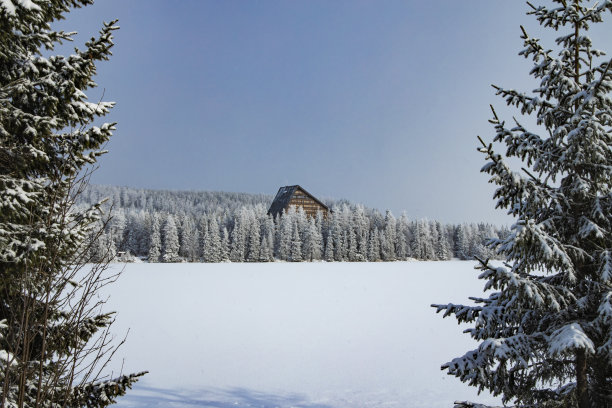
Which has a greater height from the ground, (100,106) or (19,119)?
(100,106)

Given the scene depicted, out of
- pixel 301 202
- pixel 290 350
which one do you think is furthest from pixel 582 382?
pixel 301 202

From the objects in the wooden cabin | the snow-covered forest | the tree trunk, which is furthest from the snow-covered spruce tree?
the wooden cabin

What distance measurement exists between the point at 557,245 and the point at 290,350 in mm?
7696

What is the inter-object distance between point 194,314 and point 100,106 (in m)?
12.0

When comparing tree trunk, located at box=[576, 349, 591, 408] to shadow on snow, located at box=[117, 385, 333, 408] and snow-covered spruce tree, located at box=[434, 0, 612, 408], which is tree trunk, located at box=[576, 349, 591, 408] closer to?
snow-covered spruce tree, located at box=[434, 0, 612, 408]

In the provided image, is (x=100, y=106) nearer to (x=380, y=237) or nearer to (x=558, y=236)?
(x=558, y=236)

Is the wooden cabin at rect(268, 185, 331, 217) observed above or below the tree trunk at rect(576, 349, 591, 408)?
above

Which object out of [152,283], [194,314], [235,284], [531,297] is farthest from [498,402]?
[152,283]

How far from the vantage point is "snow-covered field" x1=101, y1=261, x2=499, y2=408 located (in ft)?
23.4

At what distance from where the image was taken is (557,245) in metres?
3.66

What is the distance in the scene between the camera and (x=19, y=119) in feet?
11.3

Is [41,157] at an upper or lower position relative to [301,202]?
lower

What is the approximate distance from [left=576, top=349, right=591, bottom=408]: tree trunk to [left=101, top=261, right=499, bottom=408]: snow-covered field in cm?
333

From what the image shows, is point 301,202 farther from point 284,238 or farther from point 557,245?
point 557,245
